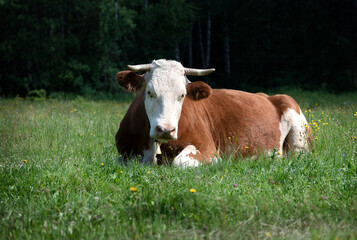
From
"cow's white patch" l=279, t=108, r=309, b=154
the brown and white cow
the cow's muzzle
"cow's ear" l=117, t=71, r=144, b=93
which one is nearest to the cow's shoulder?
the brown and white cow

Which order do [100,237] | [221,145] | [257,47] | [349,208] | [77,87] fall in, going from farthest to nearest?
[257,47], [77,87], [221,145], [349,208], [100,237]

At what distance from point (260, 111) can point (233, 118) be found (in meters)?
0.60

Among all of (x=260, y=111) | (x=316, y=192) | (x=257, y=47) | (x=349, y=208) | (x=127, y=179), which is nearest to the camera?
(x=349, y=208)

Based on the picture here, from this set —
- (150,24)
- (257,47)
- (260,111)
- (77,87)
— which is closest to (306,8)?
(257,47)

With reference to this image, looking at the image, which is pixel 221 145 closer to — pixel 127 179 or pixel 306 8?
pixel 127 179

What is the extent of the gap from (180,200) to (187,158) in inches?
58.4

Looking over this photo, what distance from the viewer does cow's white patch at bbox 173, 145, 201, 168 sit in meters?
4.43

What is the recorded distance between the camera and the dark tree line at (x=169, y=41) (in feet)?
68.0

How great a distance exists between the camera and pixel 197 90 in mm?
5086

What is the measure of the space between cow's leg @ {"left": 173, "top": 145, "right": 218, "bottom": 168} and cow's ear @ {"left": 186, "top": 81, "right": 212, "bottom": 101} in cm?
78

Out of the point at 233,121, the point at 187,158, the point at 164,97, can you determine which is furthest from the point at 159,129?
the point at 233,121

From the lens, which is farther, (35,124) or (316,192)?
(35,124)

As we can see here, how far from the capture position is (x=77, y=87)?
21953 millimetres

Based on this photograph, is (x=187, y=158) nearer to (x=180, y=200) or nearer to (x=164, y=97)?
(x=164, y=97)
